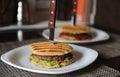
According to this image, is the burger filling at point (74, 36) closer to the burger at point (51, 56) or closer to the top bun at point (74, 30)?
the top bun at point (74, 30)

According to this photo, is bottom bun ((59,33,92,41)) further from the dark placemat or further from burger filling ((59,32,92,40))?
the dark placemat

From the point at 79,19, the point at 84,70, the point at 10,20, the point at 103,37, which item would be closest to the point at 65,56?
the point at 84,70

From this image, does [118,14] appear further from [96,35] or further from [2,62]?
[2,62]

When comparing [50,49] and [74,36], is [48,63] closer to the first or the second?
[50,49]

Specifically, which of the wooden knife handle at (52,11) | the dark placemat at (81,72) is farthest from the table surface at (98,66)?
the wooden knife handle at (52,11)

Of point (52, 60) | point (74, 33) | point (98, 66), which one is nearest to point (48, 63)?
point (52, 60)
